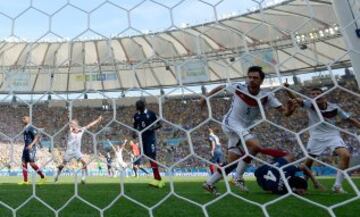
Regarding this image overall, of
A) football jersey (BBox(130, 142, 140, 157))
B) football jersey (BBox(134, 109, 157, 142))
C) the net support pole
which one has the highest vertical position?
football jersey (BBox(130, 142, 140, 157))

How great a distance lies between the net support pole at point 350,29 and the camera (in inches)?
54.7

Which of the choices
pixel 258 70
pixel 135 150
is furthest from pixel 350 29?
pixel 135 150

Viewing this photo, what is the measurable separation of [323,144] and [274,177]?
805mm

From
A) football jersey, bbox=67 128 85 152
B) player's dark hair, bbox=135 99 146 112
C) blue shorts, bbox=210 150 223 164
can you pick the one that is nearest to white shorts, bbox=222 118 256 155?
player's dark hair, bbox=135 99 146 112

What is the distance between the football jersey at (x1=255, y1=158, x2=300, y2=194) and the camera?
2574mm

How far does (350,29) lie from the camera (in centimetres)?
142

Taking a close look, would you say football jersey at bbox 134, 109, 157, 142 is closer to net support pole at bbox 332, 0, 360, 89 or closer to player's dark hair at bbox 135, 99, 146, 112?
player's dark hair at bbox 135, 99, 146, 112

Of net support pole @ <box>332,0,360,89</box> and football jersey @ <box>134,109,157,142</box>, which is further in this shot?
football jersey @ <box>134,109,157,142</box>

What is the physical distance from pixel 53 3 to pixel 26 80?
95 centimetres

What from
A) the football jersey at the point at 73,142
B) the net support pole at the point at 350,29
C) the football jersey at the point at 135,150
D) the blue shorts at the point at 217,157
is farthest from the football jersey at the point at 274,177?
the blue shorts at the point at 217,157

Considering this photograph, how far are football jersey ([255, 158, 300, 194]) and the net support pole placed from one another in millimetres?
1114

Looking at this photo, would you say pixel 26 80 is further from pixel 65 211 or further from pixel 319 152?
pixel 319 152

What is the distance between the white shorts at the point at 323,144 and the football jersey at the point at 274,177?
2.20 feet

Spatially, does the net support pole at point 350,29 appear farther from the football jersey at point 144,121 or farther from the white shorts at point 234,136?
the football jersey at point 144,121
